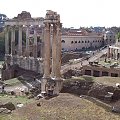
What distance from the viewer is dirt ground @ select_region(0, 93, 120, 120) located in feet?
86.0

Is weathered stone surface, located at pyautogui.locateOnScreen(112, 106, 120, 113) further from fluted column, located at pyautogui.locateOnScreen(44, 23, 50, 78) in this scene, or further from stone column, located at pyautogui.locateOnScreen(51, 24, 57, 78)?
fluted column, located at pyautogui.locateOnScreen(44, 23, 50, 78)

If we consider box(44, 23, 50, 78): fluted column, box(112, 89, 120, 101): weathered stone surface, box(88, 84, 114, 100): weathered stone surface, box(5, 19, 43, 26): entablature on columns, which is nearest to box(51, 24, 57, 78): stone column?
box(44, 23, 50, 78): fluted column

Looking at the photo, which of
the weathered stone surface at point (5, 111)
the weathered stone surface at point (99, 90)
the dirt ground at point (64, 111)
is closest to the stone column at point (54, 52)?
the weathered stone surface at point (99, 90)

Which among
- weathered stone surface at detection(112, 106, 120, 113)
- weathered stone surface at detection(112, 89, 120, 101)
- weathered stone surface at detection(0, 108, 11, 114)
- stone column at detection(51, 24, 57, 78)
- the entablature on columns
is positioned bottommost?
weathered stone surface at detection(0, 108, 11, 114)

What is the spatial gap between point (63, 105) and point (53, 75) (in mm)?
8803

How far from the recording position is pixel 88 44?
322 ft

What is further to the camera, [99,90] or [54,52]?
[54,52]

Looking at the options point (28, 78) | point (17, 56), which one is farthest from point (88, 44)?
point (28, 78)

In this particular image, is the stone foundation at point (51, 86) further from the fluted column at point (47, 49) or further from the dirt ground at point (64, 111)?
the dirt ground at point (64, 111)

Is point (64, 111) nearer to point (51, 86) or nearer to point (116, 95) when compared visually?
point (116, 95)

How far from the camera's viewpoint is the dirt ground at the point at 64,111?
2620 centimetres

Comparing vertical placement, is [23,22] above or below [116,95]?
above

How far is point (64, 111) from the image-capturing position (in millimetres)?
27469

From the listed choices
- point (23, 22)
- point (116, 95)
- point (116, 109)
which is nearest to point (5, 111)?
point (116, 109)
